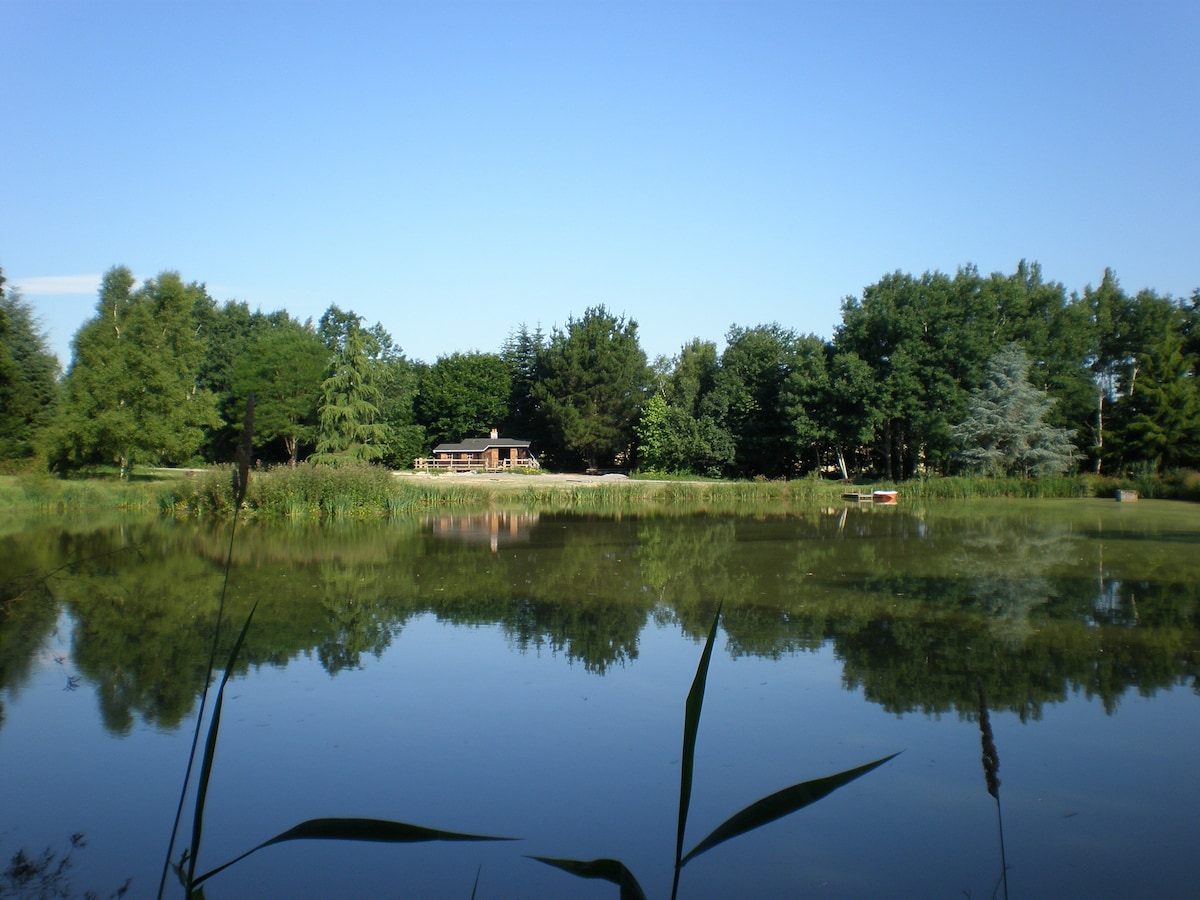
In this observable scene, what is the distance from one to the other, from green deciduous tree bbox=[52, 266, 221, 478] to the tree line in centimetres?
8

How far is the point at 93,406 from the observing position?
104 ft

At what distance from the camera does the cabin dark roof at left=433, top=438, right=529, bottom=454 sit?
50125mm

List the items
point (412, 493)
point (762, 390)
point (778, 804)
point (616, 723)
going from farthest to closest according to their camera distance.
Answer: point (762, 390) → point (412, 493) → point (616, 723) → point (778, 804)

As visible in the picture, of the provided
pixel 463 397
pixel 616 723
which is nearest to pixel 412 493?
pixel 616 723

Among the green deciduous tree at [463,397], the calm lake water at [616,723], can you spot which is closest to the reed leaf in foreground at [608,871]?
the calm lake water at [616,723]

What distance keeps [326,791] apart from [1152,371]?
34931mm

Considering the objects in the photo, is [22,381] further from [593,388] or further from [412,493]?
[593,388]

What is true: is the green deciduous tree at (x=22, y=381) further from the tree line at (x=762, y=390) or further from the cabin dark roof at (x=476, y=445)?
the cabin dark roof at (x=476, y=445)

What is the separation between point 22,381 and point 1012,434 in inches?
1330

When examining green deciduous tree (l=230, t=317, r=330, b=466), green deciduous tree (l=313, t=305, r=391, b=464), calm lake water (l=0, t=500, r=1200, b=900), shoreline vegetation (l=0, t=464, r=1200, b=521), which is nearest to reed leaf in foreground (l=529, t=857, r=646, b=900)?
calm lake water (l=0, t=500, r=1200, b=900)

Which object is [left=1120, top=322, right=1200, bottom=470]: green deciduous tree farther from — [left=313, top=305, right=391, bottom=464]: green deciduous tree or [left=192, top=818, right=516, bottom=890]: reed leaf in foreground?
[left=192, top=818, right=516, bottom=890]: reed leaf in foreground

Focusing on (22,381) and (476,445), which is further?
(476,445)

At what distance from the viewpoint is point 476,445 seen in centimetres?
5041

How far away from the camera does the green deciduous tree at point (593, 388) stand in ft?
161
